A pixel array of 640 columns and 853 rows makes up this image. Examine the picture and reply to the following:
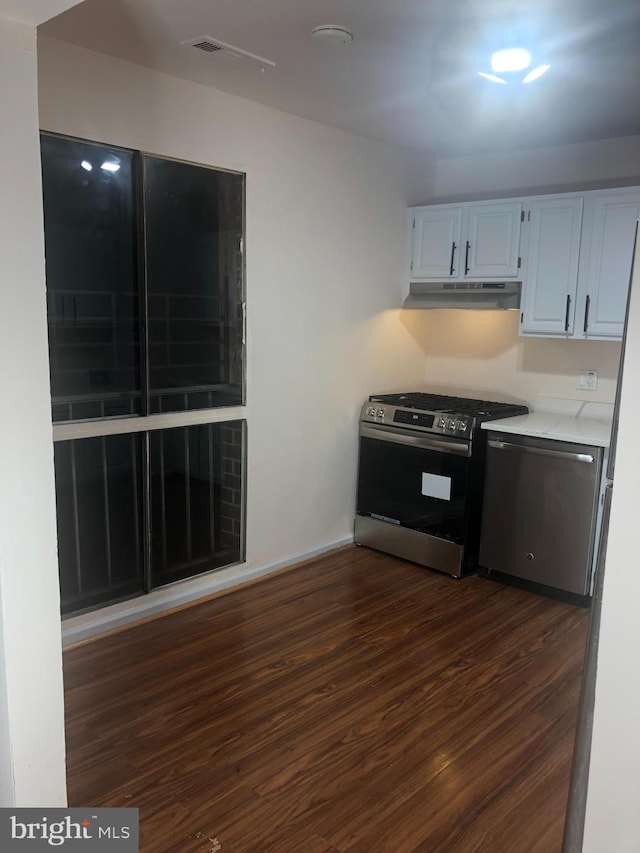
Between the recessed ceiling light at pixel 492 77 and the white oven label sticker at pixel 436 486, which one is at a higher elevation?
the recessed ceiling light at pixel 492 77

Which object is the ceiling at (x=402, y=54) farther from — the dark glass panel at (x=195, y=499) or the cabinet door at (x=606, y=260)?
the dark glass panel at (x=195, y=499)

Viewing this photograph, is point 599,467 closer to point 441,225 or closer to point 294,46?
point 441,225

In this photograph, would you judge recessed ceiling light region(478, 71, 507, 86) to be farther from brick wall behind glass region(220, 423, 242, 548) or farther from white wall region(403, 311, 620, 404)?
brick wall behind glass region(220, 423, 242, 548)

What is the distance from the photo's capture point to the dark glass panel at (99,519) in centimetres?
311

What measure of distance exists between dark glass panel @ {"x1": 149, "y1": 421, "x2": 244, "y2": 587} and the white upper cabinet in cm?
170

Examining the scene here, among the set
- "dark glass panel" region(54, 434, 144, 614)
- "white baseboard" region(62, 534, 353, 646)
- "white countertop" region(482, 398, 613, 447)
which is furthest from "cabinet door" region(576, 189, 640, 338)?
"dark glass panel" region(54, 434, 144, 614)

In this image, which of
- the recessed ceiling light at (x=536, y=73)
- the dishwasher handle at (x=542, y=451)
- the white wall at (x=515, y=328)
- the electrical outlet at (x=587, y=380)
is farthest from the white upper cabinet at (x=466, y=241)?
the recessed ceiling light at (x=536, y=73)

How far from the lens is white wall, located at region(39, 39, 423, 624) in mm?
3125

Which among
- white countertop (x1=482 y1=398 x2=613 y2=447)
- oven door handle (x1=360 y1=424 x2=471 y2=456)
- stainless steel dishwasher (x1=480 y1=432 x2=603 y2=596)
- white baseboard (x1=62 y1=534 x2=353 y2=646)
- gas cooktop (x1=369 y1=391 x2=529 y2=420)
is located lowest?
white baseboard (x1=62 y1=534 x2=353 y2=646)

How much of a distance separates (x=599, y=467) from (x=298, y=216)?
211 centimetres

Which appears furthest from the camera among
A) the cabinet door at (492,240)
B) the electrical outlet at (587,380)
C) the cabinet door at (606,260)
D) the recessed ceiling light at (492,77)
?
the electrical outlet at (587,380)

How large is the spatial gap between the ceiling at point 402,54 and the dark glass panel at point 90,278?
18.8 inches

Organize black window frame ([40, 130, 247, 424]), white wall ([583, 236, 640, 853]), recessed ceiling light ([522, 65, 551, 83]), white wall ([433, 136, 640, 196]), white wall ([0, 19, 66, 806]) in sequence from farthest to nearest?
1. white wall ([433, 136, 640, 196])
2. black window frame ([40, 130, 247, 424])
3. recessed ceiling light ([522, 65, 551, 83])
4. white wall ([0, 19, 66, 806])
5. white wall ([583, 236, 640, 853])

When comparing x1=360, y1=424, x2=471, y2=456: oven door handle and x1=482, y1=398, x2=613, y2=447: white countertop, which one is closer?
x1=482, y1=398, x2=613, y2=447: white countertop
